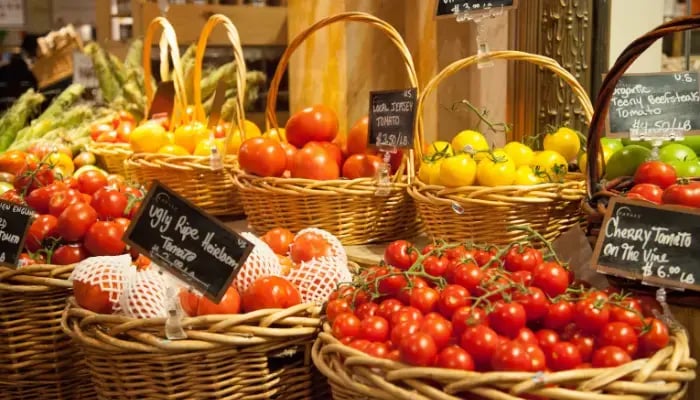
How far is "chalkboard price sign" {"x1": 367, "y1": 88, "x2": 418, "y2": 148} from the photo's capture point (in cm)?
221

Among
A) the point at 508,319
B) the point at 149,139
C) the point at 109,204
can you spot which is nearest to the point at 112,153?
the point at 149,139

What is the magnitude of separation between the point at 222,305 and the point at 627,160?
0.99 meters

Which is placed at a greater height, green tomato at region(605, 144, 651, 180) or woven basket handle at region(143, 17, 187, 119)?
woven basket handle at region(143, 17, 187, 119)

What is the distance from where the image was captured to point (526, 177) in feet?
6.43

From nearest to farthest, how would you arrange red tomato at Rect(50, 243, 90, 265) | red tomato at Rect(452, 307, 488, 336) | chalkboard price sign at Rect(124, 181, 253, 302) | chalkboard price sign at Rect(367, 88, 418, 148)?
red tomato at Rect(452, 307, 488, 336) < chalkboard price sign at Rect(124, 181, 253, 302) < red tomato at Rect(50, 243, 90, 265) < chalkboard price sign at Rect(367, 88, 418, 148)

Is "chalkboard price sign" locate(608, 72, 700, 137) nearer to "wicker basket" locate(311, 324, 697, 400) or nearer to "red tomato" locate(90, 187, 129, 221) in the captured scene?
"wicker basket" locate(311, 324, 697, 400)

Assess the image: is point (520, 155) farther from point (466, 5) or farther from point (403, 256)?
point (403, 256)

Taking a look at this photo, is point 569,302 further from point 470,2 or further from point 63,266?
point 63,266

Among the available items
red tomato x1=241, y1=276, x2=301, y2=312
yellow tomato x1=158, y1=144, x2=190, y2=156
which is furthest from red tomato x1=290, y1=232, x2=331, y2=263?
yellow tomato x1=158, y1=144, x2=190, y2=156

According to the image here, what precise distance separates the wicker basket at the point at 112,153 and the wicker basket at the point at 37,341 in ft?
3.52

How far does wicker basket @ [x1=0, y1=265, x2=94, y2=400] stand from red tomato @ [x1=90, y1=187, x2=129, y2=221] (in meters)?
0.22

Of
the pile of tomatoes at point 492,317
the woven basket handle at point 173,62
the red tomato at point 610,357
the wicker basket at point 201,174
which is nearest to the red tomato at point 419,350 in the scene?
the pile of tomatoes at point 492,317

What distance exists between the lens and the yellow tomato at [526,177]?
1956mm

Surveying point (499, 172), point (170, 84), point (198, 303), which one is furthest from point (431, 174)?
point (170, 84)
